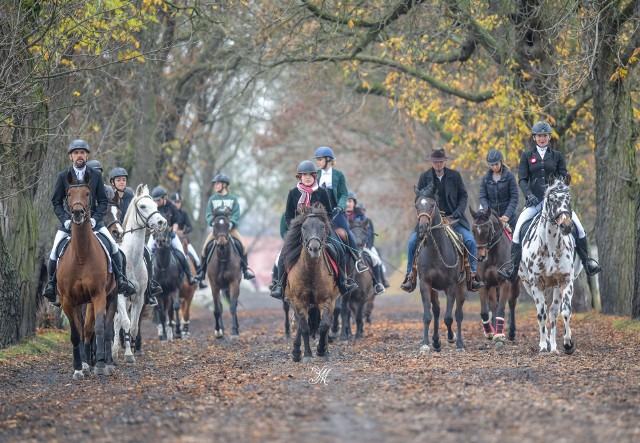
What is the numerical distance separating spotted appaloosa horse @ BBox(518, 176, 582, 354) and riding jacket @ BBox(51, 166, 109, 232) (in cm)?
611

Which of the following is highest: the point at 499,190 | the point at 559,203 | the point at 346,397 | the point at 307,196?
the point at 499,190

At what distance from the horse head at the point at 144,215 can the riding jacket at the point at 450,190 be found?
162 inches

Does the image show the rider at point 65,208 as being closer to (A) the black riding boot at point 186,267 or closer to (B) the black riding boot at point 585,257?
(B) the black riding boot at point 585,257

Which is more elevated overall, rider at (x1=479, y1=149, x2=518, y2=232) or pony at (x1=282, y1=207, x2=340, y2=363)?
rider at (x1=479, y1=149, x2=518, y2=232)

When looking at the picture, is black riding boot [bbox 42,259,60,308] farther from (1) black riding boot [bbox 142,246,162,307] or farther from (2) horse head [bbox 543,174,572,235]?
(2) horse head [bbox 543,174,572,235]

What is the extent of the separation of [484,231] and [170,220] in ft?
25.8

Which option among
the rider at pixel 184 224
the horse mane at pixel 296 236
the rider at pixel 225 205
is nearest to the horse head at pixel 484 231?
the horse mane at pixel 296 236

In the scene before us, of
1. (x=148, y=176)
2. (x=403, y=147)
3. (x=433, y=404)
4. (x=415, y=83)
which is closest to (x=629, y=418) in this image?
(x=433, y=404)

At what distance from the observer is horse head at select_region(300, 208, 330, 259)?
1398cm

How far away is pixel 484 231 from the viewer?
58.8ft

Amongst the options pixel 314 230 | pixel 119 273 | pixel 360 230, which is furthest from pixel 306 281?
pixel 360 230

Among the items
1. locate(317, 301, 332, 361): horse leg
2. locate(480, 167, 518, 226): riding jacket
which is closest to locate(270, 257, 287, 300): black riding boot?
locate(317, 301, 332, 361): horse leg

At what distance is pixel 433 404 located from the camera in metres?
9.75

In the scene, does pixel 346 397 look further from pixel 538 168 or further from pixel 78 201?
pixel 538 168
